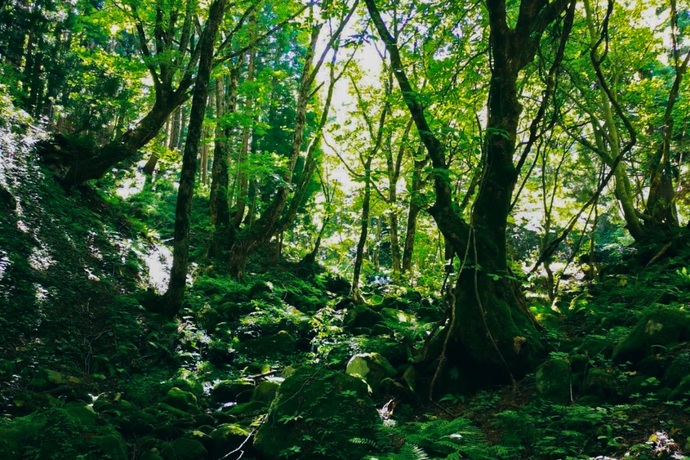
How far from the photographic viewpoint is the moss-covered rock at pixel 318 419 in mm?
4633

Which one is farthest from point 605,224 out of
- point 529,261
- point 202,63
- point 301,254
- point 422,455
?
point 422,455

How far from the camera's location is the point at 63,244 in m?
9.11

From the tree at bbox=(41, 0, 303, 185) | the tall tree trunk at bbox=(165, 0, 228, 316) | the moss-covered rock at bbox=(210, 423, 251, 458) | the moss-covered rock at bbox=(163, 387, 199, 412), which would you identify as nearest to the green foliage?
the moss-covered rock at bbox=(210, 423, 251, 458)

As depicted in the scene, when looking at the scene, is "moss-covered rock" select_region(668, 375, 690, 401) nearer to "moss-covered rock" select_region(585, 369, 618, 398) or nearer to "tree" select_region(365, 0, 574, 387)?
"moss-covered rock" select_region(585, 369, 618, 398)

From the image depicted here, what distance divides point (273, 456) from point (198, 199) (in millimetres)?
18963

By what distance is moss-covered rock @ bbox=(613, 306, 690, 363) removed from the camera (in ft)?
16.3

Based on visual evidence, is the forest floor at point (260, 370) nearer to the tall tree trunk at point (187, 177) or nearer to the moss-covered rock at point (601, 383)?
the moss-covered rock at point (601, 383)

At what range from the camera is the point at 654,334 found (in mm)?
5051

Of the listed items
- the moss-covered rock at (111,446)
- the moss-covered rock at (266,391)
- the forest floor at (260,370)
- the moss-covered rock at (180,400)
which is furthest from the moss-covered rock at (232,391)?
the moss-covered rock at (111,446)

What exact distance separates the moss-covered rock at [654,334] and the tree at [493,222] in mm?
1207

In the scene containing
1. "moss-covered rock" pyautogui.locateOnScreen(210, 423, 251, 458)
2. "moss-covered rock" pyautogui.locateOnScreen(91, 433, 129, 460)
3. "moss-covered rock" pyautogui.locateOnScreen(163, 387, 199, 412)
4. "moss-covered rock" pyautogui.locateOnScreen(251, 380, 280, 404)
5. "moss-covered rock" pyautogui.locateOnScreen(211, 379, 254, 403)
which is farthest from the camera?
"moss-covered rock" pyautogui.locateOnScreen(211, 379, 254, 403)

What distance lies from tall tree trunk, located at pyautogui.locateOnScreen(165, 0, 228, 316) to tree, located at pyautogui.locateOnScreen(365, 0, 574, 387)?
4.20m

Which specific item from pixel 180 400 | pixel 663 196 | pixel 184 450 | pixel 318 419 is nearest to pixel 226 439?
pixel 184 450

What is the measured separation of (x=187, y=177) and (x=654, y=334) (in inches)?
318
